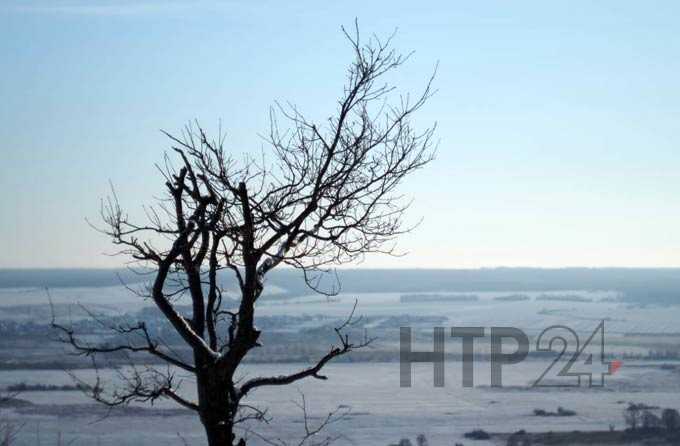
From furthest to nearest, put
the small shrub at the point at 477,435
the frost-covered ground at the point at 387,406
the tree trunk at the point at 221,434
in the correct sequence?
the small shrub at the point at 477,435 → the frost-covered ground at the point at 387,406 → the tree trunk at the point at 221,434

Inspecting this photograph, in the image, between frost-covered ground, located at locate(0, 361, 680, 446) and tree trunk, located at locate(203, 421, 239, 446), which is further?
frost-covered ground, located at locate(0, 361, 680, 446)

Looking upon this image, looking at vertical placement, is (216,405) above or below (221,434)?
above

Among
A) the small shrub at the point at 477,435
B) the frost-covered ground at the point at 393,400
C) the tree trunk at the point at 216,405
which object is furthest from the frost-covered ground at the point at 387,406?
the tree trunk at the point at 216,405

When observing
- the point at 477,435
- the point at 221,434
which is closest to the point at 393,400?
the point at 477,435

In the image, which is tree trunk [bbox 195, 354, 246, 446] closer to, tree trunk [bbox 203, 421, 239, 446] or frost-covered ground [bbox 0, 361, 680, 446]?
tree trunk [bbox 203, 421, 239, 446]

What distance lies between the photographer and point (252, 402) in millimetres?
12148

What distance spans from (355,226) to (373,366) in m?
11.4

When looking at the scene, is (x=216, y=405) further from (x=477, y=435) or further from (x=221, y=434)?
(x=477, y=435)

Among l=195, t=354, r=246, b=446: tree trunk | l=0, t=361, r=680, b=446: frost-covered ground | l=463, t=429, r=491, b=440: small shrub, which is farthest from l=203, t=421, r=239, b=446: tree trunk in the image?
l=463, t=429, r=491, b=440: small shrub

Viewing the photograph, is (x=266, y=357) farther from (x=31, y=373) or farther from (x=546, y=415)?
(x=546, y=415)

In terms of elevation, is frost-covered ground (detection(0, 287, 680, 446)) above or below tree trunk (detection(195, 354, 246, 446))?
below

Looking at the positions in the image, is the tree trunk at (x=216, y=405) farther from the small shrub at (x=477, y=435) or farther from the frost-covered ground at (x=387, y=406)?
the small shrub at (x=477, y=435)

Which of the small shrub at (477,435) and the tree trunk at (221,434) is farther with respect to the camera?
the small shrub at (477,435)

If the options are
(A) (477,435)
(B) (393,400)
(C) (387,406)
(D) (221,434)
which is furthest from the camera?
(B) (393,400)
